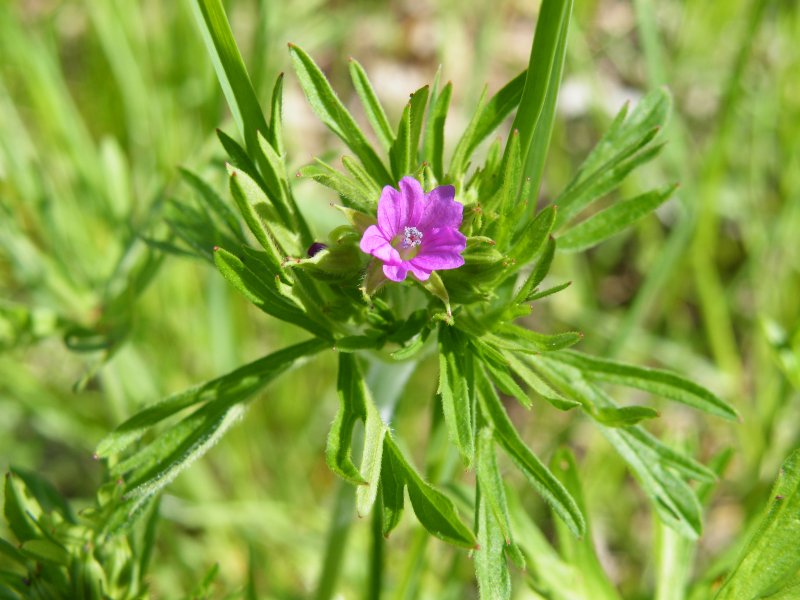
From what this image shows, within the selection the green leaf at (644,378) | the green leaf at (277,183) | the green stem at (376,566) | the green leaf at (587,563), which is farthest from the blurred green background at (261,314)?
the green leaf at (277,183)

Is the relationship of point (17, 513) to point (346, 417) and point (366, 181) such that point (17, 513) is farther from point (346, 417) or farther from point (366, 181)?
point (366, 181)

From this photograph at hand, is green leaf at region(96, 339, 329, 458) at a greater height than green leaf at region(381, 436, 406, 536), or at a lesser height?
greater

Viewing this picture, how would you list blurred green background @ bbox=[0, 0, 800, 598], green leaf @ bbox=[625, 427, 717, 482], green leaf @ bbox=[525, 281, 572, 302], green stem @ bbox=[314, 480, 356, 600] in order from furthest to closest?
blurred green background @ bbox=[0, 0, 800, 598] < green stem @ bbox=[314, 480, 356, 600] < green leaf @ bbox=[625, 427, 717, 482] < green leaf @ bbox=[525, 281, 572, 302]

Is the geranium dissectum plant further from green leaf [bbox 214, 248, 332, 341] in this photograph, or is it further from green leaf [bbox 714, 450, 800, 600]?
green leaf [bbox 714, 450, 800, 600]

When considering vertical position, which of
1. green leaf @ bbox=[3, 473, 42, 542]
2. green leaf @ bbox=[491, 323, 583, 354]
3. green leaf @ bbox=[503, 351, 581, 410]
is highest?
green leaf @ bbox=[491, 323, 583, 354]

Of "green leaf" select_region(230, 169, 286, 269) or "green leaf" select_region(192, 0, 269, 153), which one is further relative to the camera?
"green leaf" select_region(192, 0, 269, 153)

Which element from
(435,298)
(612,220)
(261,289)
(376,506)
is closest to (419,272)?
(435,298)

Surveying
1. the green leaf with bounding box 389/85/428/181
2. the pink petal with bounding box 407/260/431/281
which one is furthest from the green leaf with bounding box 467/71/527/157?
the pink petal with bounding box 407/260/431/281
